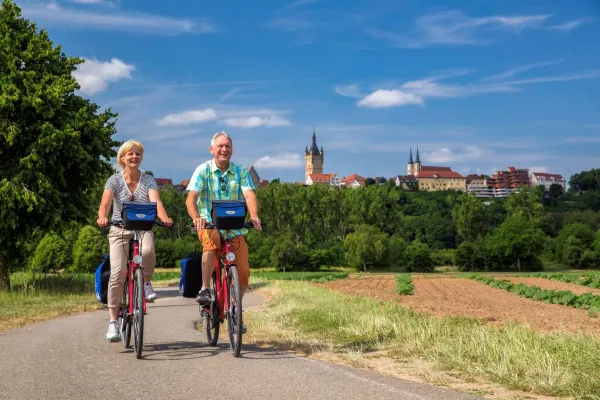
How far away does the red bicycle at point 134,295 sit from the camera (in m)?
6.40

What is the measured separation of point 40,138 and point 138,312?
1352cm

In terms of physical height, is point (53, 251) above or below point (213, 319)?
above

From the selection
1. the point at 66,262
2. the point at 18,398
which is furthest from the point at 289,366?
the point at 66,262

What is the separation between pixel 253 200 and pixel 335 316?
3912 mm

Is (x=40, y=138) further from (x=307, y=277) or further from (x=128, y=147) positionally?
(x=307, y=277)

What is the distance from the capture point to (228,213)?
6492 mm

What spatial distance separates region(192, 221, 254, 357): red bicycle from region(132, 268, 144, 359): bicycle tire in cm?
78

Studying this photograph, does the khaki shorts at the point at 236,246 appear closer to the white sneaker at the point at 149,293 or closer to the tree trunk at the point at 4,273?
the white sneaker at the point at 149,293

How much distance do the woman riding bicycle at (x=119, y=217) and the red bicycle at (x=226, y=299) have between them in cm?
59

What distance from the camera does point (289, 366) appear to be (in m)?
5.98

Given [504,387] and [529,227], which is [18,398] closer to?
[504,387]

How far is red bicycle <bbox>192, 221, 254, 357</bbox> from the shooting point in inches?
255

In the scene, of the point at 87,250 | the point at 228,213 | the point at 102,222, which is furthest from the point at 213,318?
the point at 87,250

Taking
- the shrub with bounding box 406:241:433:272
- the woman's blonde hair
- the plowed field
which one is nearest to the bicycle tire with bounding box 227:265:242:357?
the woman's blonde hair
